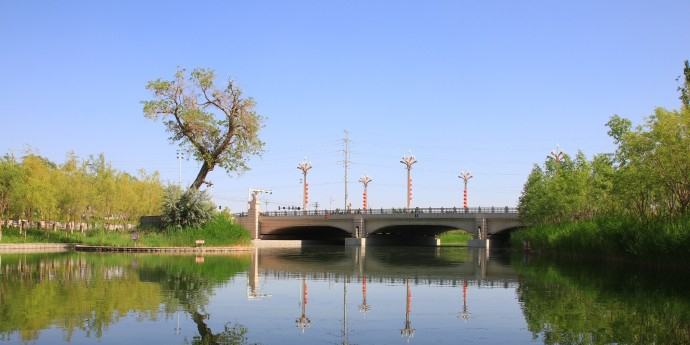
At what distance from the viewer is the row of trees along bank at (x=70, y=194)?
2100 inches

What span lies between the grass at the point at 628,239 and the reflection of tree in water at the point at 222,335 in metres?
19.9

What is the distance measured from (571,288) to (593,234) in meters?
18.4

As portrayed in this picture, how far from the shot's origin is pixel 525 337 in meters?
11.9

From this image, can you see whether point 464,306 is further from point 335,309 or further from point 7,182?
point 7,182

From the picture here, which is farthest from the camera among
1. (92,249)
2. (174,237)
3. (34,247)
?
(34,247)

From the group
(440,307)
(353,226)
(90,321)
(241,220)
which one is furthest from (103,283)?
(353,226)

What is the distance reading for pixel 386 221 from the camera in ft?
296

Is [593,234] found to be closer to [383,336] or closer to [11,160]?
[383,336]

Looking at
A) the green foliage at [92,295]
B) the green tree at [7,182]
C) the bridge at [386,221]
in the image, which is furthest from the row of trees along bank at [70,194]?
the green foliage at [92,295]

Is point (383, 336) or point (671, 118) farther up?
point (671, 118)

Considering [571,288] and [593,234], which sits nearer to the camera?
[571,288]

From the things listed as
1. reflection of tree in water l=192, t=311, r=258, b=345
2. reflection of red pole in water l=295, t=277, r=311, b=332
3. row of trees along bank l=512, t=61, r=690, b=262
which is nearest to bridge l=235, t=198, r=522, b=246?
row of trees along bank l=512, t=61, r=690, b=262

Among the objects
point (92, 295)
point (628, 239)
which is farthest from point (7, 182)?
point (628, 239)

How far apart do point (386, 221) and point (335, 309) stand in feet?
247
